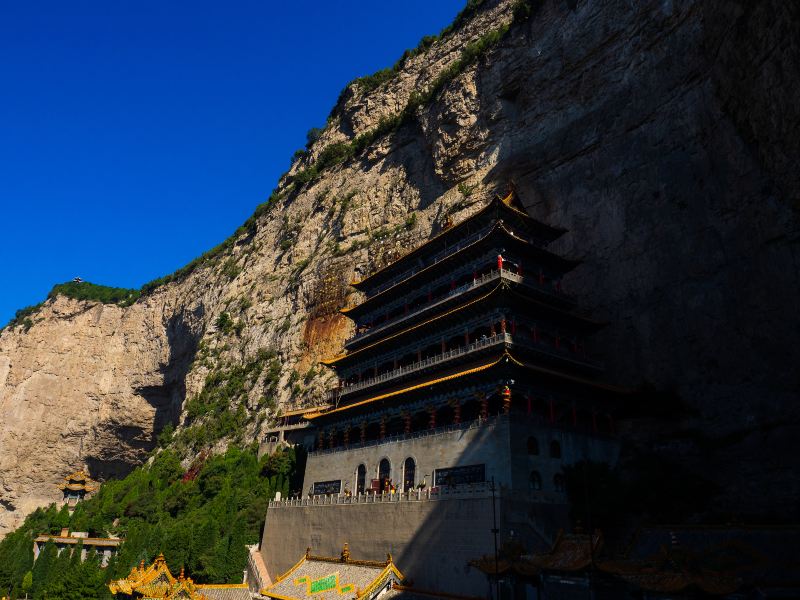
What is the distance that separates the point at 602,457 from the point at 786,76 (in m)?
19.9

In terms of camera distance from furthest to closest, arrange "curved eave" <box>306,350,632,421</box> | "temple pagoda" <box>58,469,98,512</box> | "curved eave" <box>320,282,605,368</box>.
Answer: "temple pagoda" <box>58,469,98,512</box>
"curved eave" <box>320,282,605,368</box>
"curved eave" <box>306,350,632,421</box>

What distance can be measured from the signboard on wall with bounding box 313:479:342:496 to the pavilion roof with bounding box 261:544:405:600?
5.74m

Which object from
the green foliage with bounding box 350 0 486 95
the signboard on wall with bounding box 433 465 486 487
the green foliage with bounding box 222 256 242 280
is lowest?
the signboard on wall with bounding box 433 465 486 487

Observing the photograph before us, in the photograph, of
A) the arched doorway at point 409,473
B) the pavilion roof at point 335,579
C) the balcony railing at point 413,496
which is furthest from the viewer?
the arched doorway at point 409,473

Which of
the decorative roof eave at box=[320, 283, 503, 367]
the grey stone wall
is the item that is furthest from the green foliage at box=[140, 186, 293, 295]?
the grey stone wall

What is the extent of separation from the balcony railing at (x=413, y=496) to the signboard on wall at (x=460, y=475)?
1.16 m

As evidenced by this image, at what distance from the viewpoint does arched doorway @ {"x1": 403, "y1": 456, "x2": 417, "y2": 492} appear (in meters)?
33.3

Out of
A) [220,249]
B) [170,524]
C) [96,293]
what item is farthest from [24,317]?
[170,524]

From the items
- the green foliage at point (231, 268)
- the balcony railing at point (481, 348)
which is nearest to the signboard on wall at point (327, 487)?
the balcony railing at point (481, 348)

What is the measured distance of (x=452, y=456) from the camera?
31219 millimetres

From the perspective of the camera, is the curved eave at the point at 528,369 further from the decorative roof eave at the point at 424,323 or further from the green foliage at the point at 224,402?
the green foliage at the point at 224,402

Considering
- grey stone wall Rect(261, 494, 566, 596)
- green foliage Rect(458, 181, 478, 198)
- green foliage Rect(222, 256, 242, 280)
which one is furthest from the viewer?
green foliage Rect(222, 256, 242, 280)

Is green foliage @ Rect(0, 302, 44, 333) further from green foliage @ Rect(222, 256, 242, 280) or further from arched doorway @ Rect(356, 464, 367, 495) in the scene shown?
arched doorway @ Rect(356, 464, 367, 495)

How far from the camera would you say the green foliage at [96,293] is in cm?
10131
